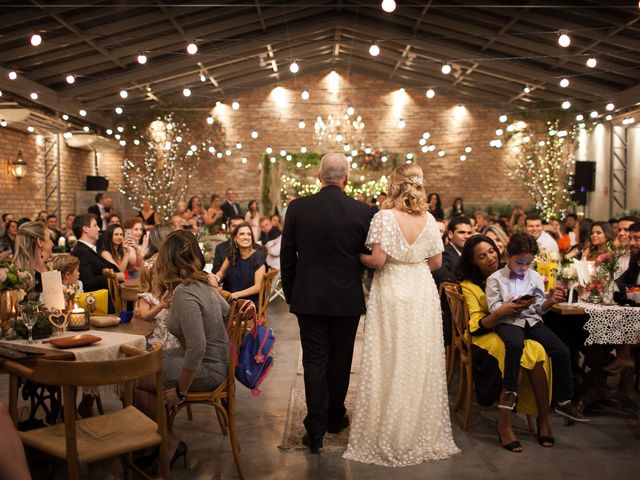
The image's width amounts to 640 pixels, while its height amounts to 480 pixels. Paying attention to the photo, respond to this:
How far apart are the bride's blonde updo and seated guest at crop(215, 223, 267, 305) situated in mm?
2356

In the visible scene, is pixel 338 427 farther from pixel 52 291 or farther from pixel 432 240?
pixel 52 291

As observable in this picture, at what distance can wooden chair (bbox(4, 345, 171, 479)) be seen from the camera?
2.90 meters

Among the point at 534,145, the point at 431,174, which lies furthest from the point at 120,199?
the point at 534,145

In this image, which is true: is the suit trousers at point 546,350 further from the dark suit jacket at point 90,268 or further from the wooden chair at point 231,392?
the dark suit jacket at point 90,268

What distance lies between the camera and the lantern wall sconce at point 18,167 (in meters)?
13.5

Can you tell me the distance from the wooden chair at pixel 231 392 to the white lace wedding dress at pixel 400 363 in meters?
0.63

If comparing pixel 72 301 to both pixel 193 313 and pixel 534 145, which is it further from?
pixel 534 145

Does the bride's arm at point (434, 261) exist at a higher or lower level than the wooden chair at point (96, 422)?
higher

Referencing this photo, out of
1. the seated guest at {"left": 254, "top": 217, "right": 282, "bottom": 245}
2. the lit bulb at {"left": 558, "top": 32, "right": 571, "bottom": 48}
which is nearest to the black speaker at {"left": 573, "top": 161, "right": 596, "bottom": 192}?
the seated guest at {"left": 254, "top": 217, "right": 282, "bottom": 245}

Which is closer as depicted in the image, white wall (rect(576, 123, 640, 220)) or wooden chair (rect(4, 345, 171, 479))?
wooden chair (rect(4, 345, 171, 479))

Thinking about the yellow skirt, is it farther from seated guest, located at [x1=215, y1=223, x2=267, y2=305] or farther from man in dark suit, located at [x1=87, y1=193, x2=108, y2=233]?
man in dark suit, located at [x1=87, y1=193, x2=108, y2=233]

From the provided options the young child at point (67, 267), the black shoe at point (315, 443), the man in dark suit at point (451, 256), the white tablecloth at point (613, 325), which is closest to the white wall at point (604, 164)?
the man in dark suit at point (451, 256)

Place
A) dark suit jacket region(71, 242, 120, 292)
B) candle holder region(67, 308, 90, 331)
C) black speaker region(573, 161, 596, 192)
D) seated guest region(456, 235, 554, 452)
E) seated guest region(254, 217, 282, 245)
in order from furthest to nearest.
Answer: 1. black speaker region(573, 161, 596, 192)
2. seated guest region(254, 217, 282, 245)
3. dark suit jacket region(71, 242, 120, 292)
4. seated guest region(456, 235, 554, 452)
5. candle holder region(67, 308, 90, 331)

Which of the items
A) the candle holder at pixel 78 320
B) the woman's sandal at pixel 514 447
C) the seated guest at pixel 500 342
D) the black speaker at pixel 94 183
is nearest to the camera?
the candle holder at pixel 78 320
